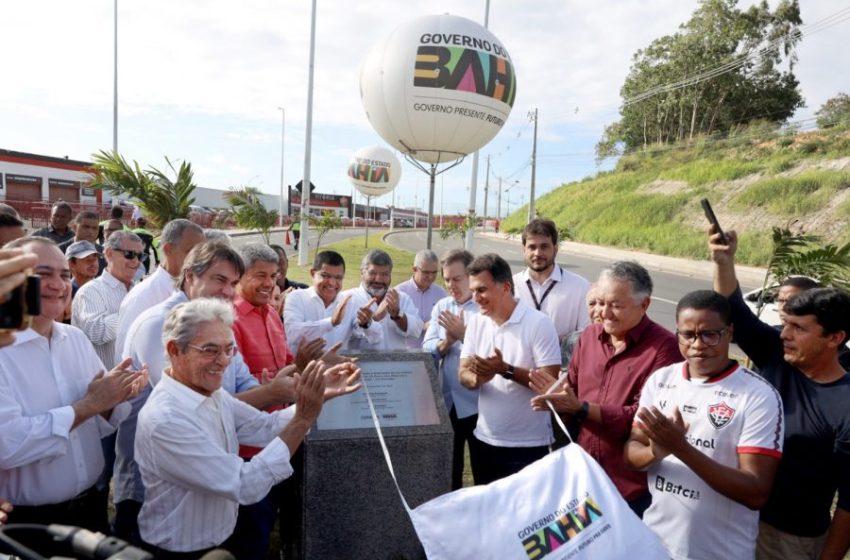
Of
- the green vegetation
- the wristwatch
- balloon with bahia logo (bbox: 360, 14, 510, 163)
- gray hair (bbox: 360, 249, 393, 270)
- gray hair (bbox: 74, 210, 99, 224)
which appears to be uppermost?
the green vegetation

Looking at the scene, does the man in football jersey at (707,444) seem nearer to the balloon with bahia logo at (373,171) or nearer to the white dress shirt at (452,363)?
the white dress shirt at (452,363)

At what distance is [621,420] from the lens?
2.53 meters

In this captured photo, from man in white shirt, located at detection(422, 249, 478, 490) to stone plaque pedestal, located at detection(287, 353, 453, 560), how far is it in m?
0.59

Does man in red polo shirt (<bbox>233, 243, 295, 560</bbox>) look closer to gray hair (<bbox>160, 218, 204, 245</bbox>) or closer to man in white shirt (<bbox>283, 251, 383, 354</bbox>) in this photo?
man in white shirt (<bbox>283, 251, 383, 354</bbox>)

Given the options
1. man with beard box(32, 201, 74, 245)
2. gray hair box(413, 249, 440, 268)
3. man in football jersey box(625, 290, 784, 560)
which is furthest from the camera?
man with beard box(32, 201, 74, 245)

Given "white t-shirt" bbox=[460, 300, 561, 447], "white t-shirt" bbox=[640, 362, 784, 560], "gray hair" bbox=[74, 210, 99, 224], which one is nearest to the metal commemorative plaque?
"white t-shirt" bbox=[460, 300, 561, 447]

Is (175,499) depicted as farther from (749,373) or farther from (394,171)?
(394,171)

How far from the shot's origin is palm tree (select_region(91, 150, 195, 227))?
26.6ft

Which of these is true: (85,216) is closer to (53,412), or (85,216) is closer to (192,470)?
(53,412)

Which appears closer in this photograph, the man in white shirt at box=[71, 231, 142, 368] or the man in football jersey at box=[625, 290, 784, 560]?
the man in football jersey at box=[625, 290, 784, 560]

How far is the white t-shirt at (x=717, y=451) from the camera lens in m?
2.07

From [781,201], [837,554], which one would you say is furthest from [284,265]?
[781,201]

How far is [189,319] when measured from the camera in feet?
7.00

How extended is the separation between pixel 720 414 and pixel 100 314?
3.85 meters
